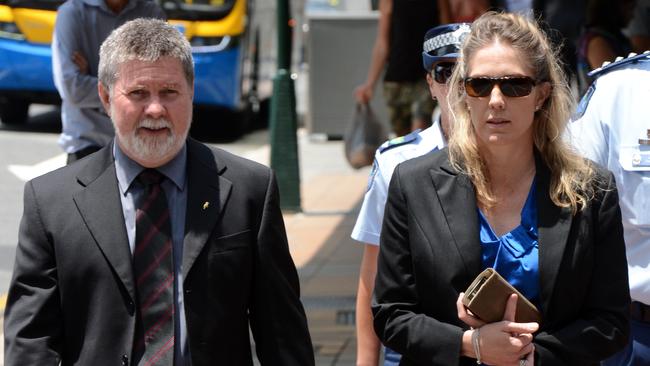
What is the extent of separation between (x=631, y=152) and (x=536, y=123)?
0.59m

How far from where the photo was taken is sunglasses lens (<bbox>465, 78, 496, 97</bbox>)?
3232 mm

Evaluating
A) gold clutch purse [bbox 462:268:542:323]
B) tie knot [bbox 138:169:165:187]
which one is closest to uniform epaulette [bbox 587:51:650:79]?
gold clutch purse [bbox 462:268:542:323]

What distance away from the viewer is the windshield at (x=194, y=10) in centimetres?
1496

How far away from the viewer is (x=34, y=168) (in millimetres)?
13086

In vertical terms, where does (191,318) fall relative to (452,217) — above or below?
below

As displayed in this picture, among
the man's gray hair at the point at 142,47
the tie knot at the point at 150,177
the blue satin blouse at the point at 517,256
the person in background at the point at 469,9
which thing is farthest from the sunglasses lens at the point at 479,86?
the person in background at the point at 469,9

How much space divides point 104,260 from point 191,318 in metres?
0.26

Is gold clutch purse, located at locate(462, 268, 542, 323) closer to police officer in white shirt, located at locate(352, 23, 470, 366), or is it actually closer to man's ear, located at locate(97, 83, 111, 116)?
police officer in white shirt, located at locate(352, 23, 470, 366)

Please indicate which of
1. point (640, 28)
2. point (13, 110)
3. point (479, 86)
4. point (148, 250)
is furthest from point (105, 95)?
point (13, 110)

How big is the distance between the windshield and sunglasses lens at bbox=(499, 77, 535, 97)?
12.0 meters

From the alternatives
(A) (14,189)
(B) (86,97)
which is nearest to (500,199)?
(B) (86,97)

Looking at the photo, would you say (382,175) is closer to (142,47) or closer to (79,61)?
(142,47)

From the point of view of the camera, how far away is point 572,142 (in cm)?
349

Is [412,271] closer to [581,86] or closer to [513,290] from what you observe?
[513,290]
